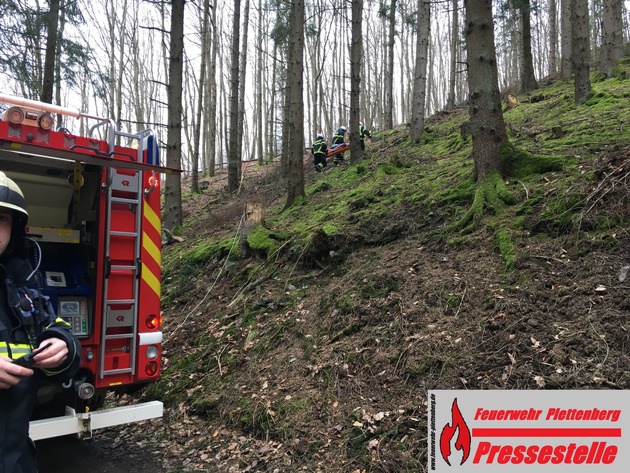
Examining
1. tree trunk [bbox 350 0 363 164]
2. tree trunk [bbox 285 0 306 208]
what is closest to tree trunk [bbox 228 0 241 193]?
tree trunk [bbox 350 0 363 164]

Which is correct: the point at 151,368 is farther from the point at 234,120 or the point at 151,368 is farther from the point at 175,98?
the point at 234,120

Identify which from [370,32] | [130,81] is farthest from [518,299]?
[370,32]

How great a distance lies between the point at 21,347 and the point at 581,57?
1365cm

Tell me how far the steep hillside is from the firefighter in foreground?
2.45m

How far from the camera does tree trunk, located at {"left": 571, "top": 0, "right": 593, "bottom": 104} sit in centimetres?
1138

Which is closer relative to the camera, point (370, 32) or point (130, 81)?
point (130, 81)

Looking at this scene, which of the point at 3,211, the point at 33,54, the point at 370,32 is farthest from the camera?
the point at 370,32

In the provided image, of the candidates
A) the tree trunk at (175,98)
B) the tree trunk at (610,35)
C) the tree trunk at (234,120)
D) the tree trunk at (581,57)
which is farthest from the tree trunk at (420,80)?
the tree trunk at (175,98)

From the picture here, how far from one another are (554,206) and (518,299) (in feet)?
5.14

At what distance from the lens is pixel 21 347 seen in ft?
6.41

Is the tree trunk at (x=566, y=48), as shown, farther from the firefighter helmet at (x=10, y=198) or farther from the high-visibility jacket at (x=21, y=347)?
the high-visibility jacket at (x=21, y=347)

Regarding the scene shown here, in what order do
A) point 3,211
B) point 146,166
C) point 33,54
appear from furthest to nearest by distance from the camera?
point 33,54
point 146,166
point 3,211

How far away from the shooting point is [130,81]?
36750mm

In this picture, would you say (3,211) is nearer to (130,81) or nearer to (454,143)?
(454,143)
